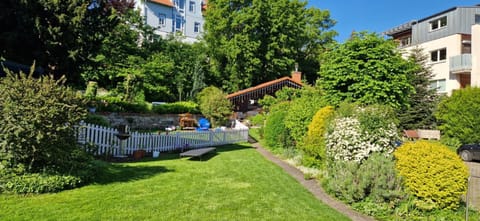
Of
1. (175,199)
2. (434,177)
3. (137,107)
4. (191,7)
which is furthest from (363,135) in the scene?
(191,7)

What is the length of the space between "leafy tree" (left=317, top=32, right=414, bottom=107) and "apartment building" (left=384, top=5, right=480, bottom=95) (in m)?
15.5

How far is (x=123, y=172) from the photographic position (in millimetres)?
8727

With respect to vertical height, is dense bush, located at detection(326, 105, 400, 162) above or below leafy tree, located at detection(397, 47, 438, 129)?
below

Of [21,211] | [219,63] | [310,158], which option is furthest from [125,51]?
[21,211]

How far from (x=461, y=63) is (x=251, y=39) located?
19.8m

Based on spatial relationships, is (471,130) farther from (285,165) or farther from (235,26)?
(235,26)

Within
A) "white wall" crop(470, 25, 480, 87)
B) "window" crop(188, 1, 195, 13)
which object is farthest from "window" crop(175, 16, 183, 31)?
"white wall" crop(470, 25, 480, 87)

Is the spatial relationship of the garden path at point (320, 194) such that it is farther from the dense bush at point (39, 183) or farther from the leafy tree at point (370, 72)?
the dense bush at point (39, 183)

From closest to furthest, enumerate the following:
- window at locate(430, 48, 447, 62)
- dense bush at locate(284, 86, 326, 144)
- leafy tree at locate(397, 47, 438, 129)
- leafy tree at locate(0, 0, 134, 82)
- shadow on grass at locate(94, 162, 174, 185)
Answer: shadow on grass at locate(94, 162, 174, 185), leafy tree at locate(0, 0, 134, 82), dense bush at locate(284, 86, 326, 144), leafy tree at locate(397, 47, 438, 129), window at locate(430, 48, 447, 62)

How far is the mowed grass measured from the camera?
215 inches

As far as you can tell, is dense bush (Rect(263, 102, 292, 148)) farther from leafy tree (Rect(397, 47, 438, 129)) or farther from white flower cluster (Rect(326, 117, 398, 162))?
leafy tree (Rect(397, 47, 438, 129))

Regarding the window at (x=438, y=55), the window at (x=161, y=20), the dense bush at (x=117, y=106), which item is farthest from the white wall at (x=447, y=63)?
the window at (x=161, y=20)

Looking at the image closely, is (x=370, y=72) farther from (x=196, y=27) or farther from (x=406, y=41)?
(x=196, y=27)

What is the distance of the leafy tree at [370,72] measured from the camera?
1175cm
